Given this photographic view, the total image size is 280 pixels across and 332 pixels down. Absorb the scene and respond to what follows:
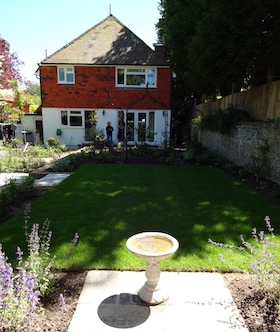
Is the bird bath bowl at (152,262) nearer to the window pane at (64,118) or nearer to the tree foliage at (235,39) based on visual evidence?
the tree foliage at (235,39)

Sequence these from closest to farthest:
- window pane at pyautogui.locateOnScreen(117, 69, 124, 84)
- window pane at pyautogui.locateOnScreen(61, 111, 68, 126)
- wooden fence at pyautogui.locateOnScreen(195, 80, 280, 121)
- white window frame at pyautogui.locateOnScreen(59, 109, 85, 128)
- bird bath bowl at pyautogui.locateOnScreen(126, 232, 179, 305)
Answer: bird bath bowl at pyautogui.locateOnScreen(126, 232, 179, 305), wooden fence at pyautogui.locateOnScreen(195, 80, 280, 121), window pane at pyautogui.locateOnScreen(117, 69, 124, 84), white window frame at pyautogui.locateOnScreen(59, 109, 85, 128), window pane at pyautogui.locateOnScreen(61, 111, 68, 126)

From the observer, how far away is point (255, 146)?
8328 millimetres

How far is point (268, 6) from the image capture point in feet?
20.6

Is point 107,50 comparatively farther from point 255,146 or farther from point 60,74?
point 255,146

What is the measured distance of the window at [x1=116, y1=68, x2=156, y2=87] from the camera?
57.4 feet

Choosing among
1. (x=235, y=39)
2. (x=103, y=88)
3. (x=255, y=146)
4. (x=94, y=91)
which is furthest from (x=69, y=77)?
(x=255, y=146)

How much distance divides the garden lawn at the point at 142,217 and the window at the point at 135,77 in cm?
1112

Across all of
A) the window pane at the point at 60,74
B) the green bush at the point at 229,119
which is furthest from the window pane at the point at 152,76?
the green bush at the point at 229,119

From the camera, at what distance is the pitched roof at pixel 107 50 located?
1728cm

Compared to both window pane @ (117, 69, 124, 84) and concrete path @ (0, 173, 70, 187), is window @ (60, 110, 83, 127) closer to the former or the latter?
window pane @ (117, 69, 124, 84)

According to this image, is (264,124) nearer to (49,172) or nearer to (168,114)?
(49,172)

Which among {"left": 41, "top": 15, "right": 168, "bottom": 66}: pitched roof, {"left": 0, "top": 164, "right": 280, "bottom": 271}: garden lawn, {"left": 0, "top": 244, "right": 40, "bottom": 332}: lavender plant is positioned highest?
{"left": 41, "top": 15, "right": 168, "bottom": 66}: pitched roof

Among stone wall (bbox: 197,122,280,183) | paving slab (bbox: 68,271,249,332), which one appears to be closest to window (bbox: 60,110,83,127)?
stone wall (bbox: 197,122,280,183)

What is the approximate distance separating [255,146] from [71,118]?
13.1 m
